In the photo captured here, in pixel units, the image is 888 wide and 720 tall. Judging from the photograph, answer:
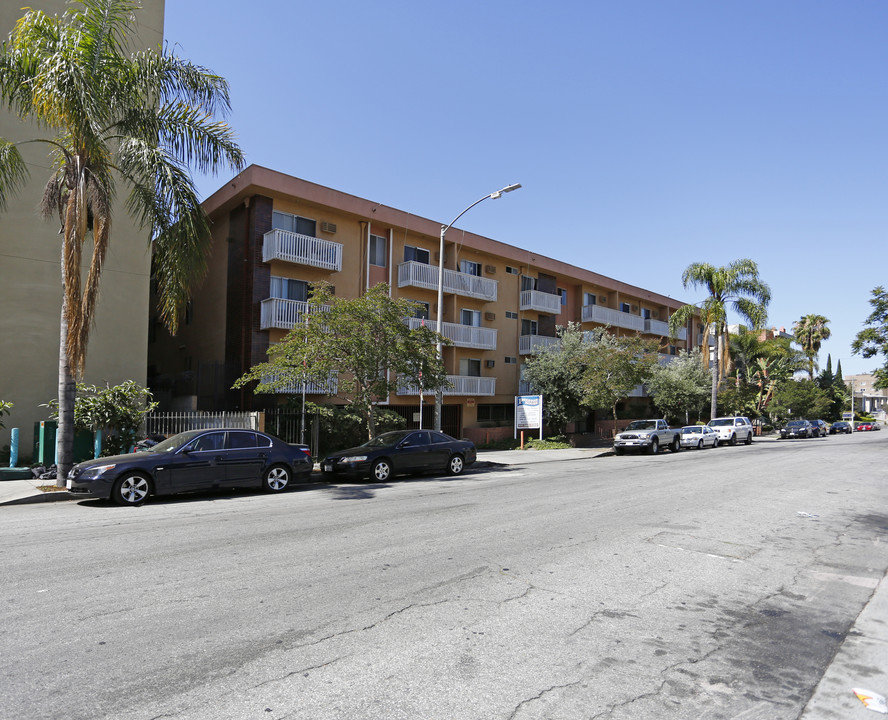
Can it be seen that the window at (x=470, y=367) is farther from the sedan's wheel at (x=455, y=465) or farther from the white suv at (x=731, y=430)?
the white suv at (x=731, y=430)

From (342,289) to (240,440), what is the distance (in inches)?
500

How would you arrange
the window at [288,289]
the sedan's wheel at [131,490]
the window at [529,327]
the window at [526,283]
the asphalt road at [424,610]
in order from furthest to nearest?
1. the window at [529,327]
2. the window at [526,283]
3. the window at [288,289]
4. the sedan's wheel at [131,490]
5. the asphalt road at [424,610]

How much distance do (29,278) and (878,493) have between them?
23.1 metres

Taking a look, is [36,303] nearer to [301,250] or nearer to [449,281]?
[301,250]

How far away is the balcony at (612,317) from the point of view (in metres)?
36.5

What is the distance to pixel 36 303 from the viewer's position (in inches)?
679

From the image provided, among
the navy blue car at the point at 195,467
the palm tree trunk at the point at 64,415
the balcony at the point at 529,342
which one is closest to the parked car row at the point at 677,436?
the balcony at the point at 529,342

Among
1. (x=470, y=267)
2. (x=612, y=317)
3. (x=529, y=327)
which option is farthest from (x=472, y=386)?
(x=612, y=317)

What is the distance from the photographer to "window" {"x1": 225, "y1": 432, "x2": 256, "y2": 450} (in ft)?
39.1

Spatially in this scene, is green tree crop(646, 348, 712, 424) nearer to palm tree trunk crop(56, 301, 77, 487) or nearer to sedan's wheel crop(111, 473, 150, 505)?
sedan's wheel crop(111, 473, 150, 505)

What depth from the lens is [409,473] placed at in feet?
52.3

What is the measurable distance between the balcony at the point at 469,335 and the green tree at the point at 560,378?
2.39 meters

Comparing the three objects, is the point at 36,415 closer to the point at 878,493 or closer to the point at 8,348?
the point at 8,348

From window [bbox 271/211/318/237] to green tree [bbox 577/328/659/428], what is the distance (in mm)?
13631
